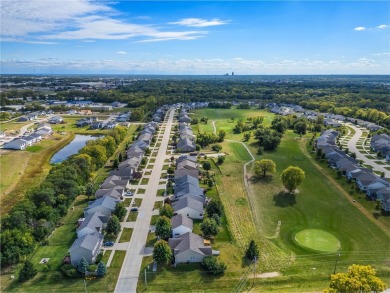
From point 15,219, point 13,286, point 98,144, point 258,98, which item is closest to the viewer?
point 13,286

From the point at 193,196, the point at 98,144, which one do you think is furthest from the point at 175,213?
the point at 98,144

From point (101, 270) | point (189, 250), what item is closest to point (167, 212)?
point (189, 250)

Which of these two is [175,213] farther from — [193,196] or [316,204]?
[316,204]

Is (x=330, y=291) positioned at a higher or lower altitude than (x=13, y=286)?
higher

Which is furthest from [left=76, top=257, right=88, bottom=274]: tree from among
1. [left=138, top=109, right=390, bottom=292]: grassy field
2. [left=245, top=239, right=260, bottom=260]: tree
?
[left=245, top=239, right=260, bottom=260]: tree

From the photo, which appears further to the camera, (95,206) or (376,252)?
(95,206)

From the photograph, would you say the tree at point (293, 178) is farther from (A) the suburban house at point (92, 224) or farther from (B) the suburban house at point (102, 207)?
(A) the suburban house at point (92, 224)

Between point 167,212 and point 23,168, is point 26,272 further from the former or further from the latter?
point 23,168
